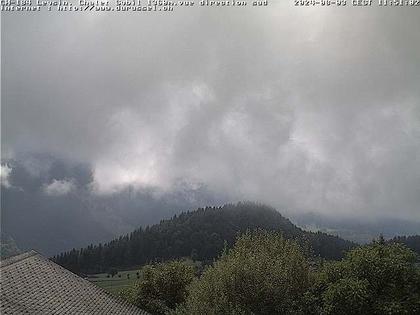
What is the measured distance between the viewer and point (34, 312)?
91.4ft

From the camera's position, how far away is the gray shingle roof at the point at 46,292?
93.9 ft

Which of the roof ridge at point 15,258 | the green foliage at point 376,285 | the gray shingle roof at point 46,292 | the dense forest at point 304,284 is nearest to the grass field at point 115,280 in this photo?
the roof ridge at point 15,258

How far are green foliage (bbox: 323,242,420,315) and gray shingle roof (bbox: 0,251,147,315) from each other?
57.9ft

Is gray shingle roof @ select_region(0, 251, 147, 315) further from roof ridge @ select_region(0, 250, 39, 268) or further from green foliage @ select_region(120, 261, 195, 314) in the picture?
green foliage @ select_region(120, 261, 195, 314)

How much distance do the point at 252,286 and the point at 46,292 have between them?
1576cm

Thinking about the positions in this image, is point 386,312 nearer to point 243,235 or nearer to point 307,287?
point 307,287

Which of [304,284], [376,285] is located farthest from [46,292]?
[376,285]

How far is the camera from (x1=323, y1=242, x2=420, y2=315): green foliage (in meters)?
30.8

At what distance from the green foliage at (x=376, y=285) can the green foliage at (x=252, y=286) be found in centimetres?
277

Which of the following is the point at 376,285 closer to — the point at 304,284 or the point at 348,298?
the point at 348,298

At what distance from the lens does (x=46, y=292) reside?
3180 centimetres

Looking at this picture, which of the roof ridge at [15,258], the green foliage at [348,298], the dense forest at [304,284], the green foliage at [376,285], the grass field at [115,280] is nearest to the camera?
the green foliage at [376,285]

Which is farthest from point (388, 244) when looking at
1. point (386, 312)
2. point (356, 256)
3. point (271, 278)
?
point (271, 278)

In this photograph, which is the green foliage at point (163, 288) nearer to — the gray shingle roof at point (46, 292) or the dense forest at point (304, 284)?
the gray shingle roof at point (46, 292)
